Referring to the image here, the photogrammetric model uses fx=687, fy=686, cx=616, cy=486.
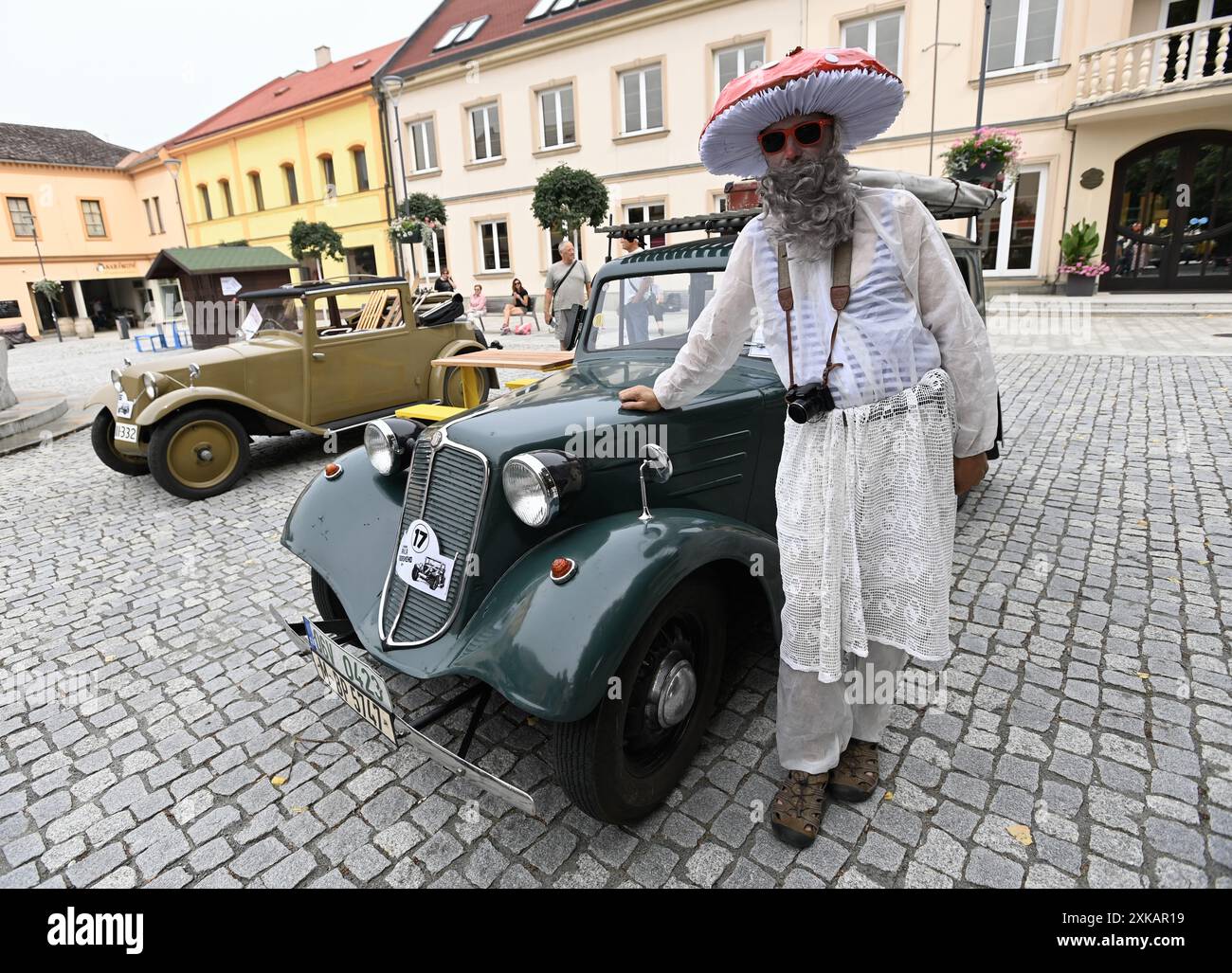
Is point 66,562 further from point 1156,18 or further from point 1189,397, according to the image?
point 1156,18

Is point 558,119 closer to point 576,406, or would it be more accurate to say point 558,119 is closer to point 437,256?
point 437,256

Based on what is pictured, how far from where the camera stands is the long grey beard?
185cm

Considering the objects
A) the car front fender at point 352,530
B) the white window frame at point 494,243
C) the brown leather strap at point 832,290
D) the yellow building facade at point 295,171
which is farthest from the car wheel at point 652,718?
the yellow building facade at point 295,171

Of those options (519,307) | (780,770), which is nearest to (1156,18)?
(519,307)

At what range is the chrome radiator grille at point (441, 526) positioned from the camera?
2305 mm

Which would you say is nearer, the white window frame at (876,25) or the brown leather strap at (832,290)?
the brown leather strap at (832,290)

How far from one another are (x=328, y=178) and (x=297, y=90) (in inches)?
283

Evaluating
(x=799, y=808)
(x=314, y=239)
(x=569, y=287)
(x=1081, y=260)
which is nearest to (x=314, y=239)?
(x=314, y=239)

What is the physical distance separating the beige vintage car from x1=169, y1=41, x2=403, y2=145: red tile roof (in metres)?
22.0

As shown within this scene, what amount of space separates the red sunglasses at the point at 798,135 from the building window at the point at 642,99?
1972 cm

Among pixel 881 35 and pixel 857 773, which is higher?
pixel 881 35

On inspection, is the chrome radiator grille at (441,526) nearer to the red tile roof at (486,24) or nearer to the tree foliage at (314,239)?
the red tile roof at (486,24)

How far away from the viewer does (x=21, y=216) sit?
33500 millimetres

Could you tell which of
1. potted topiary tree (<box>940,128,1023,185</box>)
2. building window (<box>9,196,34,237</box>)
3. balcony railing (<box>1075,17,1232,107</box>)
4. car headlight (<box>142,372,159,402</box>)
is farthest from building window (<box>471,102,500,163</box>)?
building window (<box>9,196,34,237</box>)
